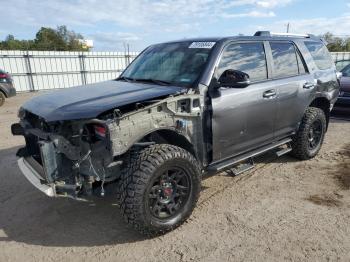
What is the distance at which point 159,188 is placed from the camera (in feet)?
10.9

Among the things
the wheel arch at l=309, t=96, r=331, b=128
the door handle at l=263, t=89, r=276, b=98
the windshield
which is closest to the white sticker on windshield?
the windshield

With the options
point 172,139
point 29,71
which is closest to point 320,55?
point 172,139

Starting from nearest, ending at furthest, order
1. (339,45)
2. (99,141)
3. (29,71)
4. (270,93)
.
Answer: (99,141) → (270,93) → (29,71) → (339,45)

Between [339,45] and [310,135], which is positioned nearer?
[310,135]

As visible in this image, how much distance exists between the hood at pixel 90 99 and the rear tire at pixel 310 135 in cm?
259

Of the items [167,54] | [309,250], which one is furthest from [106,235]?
[167,54]

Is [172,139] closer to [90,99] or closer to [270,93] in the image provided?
[90,99]

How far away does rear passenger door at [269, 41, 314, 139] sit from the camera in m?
4.58

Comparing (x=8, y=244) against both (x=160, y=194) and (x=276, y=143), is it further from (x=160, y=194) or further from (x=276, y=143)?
(x=276, y=143)

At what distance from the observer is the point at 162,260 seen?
9.86ft

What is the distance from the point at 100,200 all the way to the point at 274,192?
229cm

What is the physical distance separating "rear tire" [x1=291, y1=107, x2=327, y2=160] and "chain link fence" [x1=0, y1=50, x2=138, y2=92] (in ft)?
52.2

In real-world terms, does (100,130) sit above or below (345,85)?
above

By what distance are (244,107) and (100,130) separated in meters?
1.84
